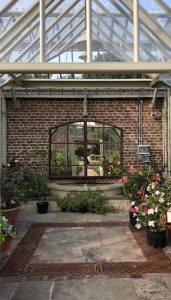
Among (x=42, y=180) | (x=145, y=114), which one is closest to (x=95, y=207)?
(x=42, y=180)

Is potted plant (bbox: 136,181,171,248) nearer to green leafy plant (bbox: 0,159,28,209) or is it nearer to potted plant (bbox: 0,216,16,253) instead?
potted plant (bbox: 0,216,16,253)

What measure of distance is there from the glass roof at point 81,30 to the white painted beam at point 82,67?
106 cm

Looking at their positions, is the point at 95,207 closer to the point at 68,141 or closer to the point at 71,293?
the point at 68,141

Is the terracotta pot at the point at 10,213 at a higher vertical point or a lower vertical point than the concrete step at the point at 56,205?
higher

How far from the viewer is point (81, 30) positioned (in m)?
5.97

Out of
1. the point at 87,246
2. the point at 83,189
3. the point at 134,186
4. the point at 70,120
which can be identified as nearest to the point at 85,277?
the point at 87,246

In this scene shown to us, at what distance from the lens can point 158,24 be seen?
4.77 m

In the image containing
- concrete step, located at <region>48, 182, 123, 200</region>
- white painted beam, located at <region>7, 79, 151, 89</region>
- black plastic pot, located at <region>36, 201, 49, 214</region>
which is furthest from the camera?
concrete step, located at <region>48, 182, 123, 200</region>

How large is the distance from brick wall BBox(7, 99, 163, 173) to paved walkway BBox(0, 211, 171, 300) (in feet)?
8.63

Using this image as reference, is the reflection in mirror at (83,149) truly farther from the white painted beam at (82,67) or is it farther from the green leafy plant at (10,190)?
the white painted beam at (82,67)

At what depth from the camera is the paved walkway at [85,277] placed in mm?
3494

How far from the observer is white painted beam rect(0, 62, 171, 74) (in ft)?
12.1

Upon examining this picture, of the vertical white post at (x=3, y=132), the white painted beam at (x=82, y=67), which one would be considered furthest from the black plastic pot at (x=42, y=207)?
the white painted beam at (x=82, y=67)

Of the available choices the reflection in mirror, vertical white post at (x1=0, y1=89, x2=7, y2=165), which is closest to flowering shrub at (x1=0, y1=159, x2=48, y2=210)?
vertical white post at (x1=0, y1=89, x2=7, y2=165)
